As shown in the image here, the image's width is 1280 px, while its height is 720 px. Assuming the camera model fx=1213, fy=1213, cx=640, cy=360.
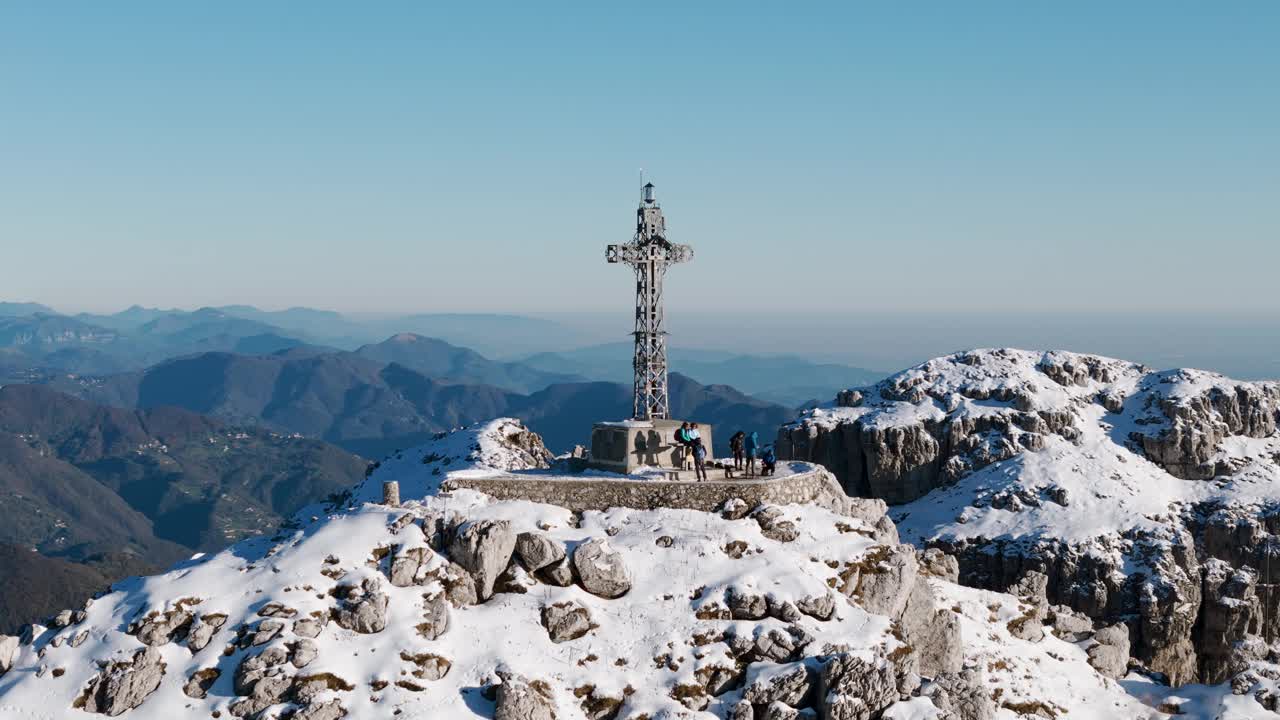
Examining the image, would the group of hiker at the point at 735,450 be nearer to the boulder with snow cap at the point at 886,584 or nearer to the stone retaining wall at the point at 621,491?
the stone retaining wall at the point at 621,491

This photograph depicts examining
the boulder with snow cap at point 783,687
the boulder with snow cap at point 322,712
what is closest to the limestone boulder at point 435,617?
the boulder with snow cap at point 322,712

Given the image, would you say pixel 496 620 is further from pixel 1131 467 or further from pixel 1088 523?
pixel 1131 467

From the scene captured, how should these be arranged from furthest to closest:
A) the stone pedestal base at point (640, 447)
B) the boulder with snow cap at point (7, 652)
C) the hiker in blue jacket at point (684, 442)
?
the stone pedestal base at point (640, 447)
the hiker in blue jacket at point (684, 442)
the boulder with snow cap at point (7, 652)

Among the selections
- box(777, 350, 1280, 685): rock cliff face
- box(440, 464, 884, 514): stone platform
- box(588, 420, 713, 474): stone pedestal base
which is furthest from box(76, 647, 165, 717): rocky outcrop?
box(777, 350, 1280, 685): rock cliff face

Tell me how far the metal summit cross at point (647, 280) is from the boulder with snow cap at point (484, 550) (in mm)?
15931

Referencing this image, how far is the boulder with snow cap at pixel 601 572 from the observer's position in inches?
2048

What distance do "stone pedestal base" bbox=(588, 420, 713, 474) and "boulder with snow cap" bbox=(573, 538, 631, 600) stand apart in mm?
9169

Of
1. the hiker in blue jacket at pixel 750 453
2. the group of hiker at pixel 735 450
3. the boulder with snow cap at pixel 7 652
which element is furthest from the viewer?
the hiker in blue jacket at pixel 750 453

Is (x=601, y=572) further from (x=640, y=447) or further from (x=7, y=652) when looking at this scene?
(x=7, y=652)

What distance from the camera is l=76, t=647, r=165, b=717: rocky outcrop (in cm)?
4569

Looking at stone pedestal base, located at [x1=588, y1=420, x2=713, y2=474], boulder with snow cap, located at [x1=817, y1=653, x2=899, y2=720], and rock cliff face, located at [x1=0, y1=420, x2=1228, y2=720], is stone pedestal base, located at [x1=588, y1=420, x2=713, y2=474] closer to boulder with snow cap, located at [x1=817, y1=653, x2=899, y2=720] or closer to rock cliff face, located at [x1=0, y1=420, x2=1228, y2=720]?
rock cliff face, located at [x1=0, y1=420, x2=1228, y2=720]

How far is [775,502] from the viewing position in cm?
5844

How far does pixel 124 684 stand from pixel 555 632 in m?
16.6

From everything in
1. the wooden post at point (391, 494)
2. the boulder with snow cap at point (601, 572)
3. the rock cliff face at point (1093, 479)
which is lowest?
the rock cliff face at point (1093, 479)
